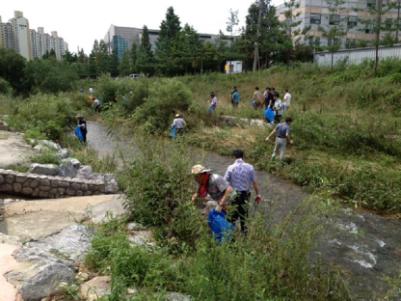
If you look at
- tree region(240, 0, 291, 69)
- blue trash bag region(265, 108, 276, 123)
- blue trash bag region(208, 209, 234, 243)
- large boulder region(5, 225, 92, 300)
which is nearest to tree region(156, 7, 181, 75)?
tree region(240, 0, 291, 69)

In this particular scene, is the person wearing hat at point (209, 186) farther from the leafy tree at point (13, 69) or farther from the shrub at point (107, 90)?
the leafy tree at point (13, 69)

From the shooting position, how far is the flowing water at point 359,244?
18.8 ft

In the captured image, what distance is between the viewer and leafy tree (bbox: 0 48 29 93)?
3672cm

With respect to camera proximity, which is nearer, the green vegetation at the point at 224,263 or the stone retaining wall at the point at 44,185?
the green vegetation at the point at 224,263

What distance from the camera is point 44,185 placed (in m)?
8.58

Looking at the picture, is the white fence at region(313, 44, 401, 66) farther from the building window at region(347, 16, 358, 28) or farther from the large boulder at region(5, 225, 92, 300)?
the large boulder at region(5, 225, 92, 300)

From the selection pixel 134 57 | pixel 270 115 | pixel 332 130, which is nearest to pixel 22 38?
pixel 134 57

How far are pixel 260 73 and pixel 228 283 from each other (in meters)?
27.5

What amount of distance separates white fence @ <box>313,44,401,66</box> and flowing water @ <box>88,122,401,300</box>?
17.4 m

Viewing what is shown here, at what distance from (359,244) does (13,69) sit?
38975 millimetres

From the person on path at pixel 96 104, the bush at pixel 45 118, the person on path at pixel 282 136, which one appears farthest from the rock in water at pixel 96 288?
the person on path at pixel 96 104

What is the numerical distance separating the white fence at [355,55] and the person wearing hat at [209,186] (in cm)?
2073

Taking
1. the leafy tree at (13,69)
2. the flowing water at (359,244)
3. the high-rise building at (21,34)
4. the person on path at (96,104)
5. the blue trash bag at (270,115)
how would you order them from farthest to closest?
the high-rise building at (21,34) → the leafy tree at (13,69) → the person on path at (96,104) → the blue trash bag at (270,115) → the flowing water at (359,244)

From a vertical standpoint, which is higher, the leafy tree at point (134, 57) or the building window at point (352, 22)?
the building window at point (352, 22)
